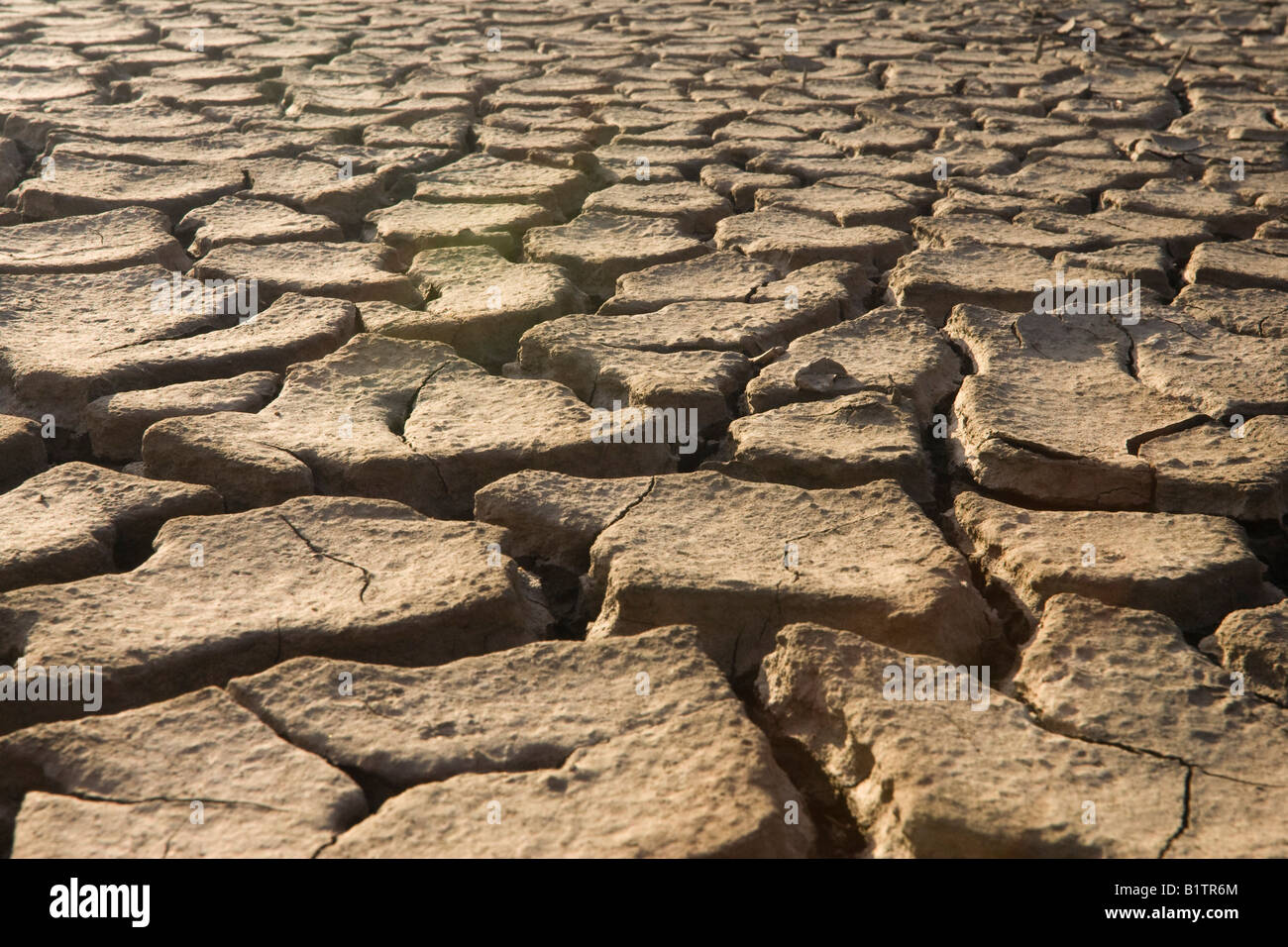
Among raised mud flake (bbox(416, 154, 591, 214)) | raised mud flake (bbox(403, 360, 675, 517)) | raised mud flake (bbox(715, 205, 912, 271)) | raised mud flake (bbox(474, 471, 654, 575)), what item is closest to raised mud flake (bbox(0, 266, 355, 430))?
raised mud flake (bbox(403, 360, 675, 517))

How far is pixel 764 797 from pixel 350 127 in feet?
9.21

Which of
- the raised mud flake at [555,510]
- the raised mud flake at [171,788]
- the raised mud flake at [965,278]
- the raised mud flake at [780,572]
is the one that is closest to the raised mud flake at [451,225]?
the raised mud flake at [965,278]

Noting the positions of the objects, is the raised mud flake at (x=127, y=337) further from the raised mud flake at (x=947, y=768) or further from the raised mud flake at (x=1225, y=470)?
the raised mud flake at (x=1225, y=470)

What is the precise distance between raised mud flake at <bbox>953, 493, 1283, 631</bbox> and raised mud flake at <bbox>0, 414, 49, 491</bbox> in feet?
4.24

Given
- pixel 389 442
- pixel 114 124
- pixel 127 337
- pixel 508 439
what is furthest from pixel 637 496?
pixel 114 124

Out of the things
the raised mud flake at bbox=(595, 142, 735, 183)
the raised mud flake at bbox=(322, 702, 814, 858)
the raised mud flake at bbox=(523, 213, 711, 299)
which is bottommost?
the raised mud flake at bbox=(322, 702, 814, 858)

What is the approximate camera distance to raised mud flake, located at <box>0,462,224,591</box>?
4.61ft

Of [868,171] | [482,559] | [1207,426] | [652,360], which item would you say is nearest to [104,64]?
[868,171]

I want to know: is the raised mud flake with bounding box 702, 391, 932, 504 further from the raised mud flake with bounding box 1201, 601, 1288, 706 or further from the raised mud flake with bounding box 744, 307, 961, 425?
the raised mud flake with bounding box 1201, 601, 1288, 706

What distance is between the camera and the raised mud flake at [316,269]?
222cm

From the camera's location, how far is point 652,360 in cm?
196

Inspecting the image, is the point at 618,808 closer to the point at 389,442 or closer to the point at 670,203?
the point at 389,442

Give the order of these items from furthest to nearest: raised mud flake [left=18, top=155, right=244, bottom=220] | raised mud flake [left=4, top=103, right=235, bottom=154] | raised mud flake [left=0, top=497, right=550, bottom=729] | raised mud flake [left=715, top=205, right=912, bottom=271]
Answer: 1. raised mud flake [left=4, top=103, right=235, bottom=154]
2. raised mud flake [left=18, top=155, right=244, bottom=220]
3. raised mud flake [left=715, top=205, right=912, bottom=271]
4. raised mud flake [left=0, top=497, right=550, bottom=729]

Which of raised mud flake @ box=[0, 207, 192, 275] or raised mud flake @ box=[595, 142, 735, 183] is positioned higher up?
raised mud flake @ box=[595, 142, 735, 183]
